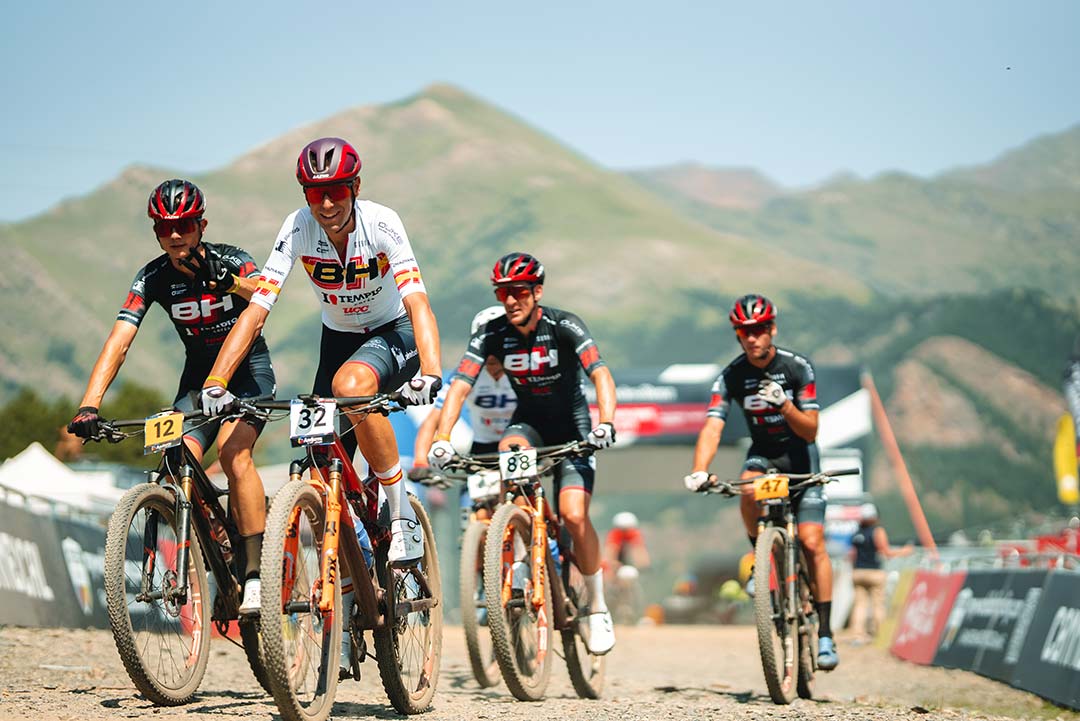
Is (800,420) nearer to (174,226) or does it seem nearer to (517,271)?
(517,271)

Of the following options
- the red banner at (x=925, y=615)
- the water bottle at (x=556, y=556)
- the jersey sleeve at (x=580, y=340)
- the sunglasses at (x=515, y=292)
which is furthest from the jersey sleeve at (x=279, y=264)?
the red banner at (x=925, y=615)

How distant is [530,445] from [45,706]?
12.2 feet

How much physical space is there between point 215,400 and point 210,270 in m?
1.44

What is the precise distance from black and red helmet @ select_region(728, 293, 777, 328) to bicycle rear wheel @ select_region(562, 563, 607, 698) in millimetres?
2077

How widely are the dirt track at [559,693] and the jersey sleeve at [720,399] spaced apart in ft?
6.46

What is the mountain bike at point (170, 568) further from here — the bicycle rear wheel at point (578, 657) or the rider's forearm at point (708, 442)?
the rider's forearm at point (708, 442)

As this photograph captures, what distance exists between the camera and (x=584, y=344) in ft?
30.5

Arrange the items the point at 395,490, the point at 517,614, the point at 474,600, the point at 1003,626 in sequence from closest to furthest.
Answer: the point at 395,490 < the point at 474,600 < the point at 517,614 < the point at 1003,626

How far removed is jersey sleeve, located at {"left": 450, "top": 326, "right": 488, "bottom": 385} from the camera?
9.25 meters

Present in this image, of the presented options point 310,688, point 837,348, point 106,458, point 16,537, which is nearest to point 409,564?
point 310,688

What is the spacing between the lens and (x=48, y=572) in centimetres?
1242

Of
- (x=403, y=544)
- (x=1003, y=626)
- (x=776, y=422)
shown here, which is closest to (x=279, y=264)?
(x=403, y=544)

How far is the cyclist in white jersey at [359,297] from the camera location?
6562mm

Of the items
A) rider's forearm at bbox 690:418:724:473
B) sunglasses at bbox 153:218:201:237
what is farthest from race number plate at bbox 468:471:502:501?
sunglasses at bbox 153:218:201:237
